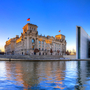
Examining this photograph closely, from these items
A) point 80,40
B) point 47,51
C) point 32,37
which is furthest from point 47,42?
point 80,40

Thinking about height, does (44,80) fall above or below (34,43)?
below

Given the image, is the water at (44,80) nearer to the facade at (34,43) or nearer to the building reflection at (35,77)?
the building reflection at (35,77)

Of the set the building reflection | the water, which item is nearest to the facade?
the building reflection

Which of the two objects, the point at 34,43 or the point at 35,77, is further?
the point at 34,43

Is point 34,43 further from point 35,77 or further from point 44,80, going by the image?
point 44,80

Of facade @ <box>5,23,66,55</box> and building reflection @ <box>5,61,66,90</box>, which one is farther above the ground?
facade @ <box>5,23,66,55</box>

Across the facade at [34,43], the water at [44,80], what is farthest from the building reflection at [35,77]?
the facade at [34,43]

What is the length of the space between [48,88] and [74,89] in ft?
7.81

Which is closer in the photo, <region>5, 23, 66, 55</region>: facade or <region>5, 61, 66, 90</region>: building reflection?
<region>5, 61, 66, 90</region>: building reflection

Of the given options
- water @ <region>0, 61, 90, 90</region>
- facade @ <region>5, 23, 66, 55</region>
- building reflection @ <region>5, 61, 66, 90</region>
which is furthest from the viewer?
facade @ <region>5, 23, 66, 55</region>

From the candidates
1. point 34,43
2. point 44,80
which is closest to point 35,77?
point 44,80

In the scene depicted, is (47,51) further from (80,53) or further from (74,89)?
(74,89)

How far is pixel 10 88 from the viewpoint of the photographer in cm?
1044

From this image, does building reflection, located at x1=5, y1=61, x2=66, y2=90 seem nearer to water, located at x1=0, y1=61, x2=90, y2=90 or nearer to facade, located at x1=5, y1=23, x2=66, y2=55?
water, located at x1=0, y1=61, x2=90, y2=90
